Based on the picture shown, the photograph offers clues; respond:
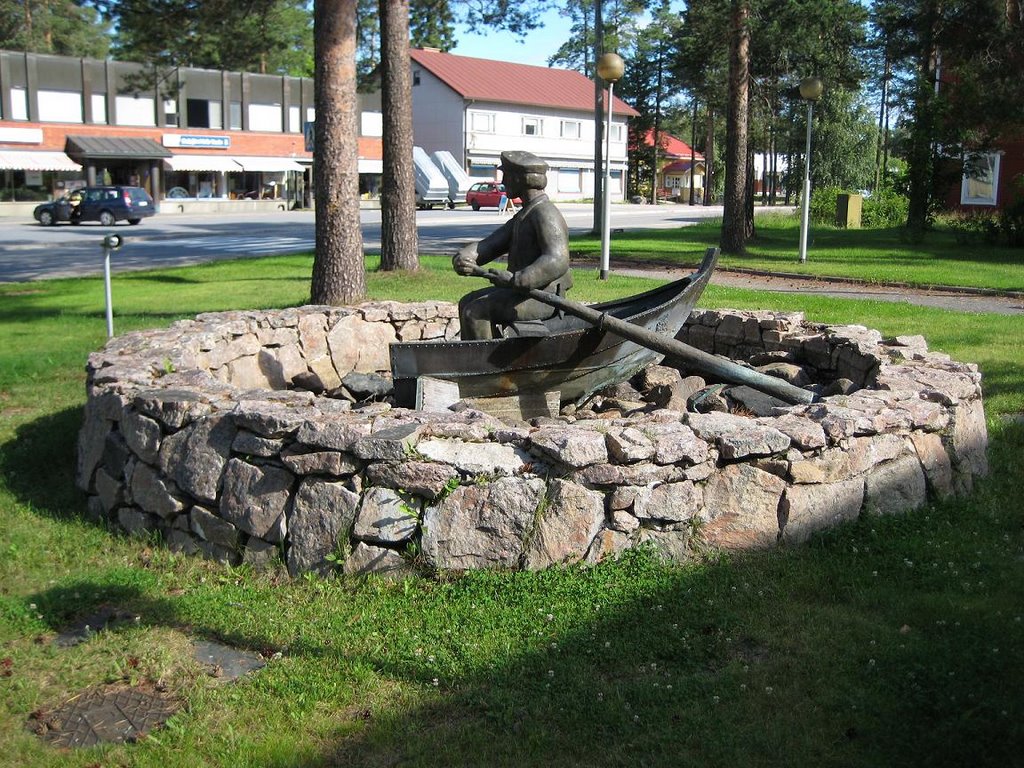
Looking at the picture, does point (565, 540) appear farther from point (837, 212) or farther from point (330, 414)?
point (837, 212)

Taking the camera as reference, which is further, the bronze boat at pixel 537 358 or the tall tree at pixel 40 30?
the tall tree at pixel 40 30

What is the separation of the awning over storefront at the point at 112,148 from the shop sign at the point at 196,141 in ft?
5.44

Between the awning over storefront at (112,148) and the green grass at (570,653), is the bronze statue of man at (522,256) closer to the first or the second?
the green grass at (570,653)

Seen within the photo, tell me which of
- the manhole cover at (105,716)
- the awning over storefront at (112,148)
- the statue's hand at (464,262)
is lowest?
the manhole cover at (105,716)

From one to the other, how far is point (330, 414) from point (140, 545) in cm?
136

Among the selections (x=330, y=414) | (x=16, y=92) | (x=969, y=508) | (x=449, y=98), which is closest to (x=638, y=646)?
(x=330, y=414)

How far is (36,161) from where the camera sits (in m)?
47.1

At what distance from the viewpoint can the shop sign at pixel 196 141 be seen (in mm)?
52562

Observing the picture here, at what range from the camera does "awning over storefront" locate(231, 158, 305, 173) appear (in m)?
55.1

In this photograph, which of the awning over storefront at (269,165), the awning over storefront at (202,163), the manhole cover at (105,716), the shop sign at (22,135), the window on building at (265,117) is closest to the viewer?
the manhole cover at (105,716)

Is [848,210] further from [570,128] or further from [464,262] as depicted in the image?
[570,128]

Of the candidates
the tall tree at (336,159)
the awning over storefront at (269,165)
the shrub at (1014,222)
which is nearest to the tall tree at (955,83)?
the shrub at (1014,222)

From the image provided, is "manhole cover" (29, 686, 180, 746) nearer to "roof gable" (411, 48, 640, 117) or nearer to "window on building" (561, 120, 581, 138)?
"roof gable" (411, 48, 640, 117)

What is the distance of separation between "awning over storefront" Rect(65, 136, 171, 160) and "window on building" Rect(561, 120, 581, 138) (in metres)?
25.2
